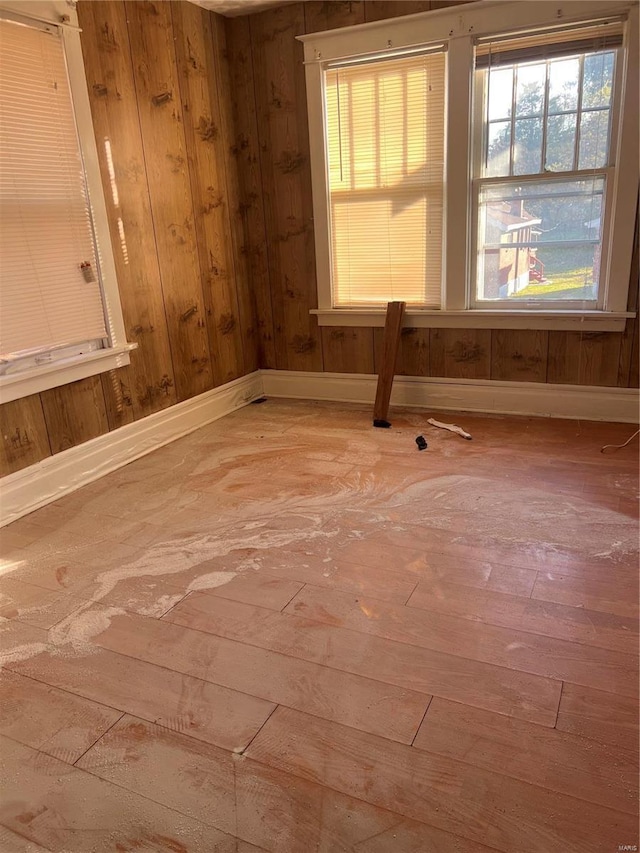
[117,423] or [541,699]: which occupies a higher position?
[117,423]

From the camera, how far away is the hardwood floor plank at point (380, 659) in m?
1.61

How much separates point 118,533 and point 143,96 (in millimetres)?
2476

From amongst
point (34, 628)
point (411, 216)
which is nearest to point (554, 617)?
point (34, 628)

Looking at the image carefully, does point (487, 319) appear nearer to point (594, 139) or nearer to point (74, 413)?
point (594, 139)

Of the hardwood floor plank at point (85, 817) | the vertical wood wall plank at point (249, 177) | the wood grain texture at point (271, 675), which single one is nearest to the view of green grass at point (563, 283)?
the vertical wood wall plank at point (249, 177)

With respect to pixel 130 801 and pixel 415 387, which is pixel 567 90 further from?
pixel 130 801

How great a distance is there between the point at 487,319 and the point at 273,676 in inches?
110

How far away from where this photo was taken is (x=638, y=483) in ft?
9.29

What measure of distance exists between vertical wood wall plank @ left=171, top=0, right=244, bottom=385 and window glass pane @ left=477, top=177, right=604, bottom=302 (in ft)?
5.70

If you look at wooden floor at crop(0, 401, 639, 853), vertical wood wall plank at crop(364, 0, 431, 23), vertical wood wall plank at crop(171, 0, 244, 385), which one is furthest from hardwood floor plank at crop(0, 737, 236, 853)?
vertical wood wall plank at crop(364, 0, 431, 23)

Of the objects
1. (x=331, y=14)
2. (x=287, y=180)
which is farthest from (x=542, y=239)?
(x=331, y=14)

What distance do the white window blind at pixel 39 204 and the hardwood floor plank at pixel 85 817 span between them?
1910mm

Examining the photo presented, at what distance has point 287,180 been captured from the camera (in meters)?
4.17

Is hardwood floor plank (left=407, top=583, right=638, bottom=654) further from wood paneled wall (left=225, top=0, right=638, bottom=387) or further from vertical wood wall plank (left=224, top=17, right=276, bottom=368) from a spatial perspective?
vertical wood wall plank (left=224, top=17, right=276, bottom=368)
